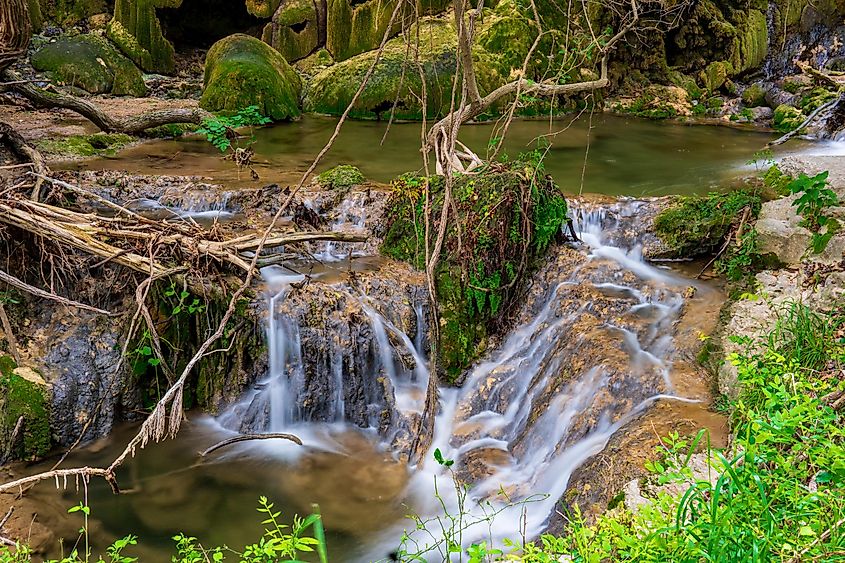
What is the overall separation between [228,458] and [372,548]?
1.47m

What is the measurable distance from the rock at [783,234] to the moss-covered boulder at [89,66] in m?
11.6

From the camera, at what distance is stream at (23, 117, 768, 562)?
439cm

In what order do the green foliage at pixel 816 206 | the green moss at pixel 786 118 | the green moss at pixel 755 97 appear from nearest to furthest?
the green foliage at pixel 816 206 < the green moss at pixel 786 118 < the green moss at pixel 755 97

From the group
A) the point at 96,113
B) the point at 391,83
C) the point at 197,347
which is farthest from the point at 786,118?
the point at 96,113

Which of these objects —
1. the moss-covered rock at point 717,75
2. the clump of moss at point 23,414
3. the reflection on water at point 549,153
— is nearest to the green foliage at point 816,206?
the reflection on water at point 549,153

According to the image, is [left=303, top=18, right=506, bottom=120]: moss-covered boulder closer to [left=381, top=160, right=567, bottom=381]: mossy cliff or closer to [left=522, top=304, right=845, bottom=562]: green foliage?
[left=381, top=160, right=567, bottom=381]: mossy cliff

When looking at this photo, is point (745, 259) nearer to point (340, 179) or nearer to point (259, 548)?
point (340, 179)

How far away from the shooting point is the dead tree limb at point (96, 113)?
7.57m

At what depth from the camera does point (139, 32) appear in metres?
14.1

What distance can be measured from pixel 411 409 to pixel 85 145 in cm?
657

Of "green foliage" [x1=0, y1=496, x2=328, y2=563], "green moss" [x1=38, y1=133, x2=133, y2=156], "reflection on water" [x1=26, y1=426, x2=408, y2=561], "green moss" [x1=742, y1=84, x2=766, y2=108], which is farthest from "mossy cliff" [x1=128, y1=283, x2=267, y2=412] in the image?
"green moss" [x1=742, y1=84, x2=766, y2=108]

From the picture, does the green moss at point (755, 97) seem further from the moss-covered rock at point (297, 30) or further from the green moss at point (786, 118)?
the moss-covered rock at point (297, 30)

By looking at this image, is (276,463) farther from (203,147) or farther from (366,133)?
(366,133)

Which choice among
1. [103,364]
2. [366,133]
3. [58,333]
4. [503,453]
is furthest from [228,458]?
[366,133]
